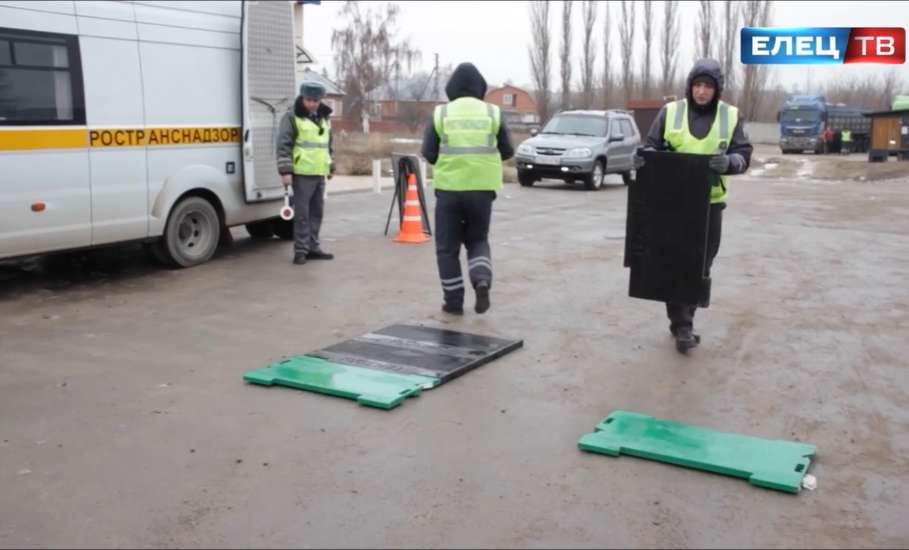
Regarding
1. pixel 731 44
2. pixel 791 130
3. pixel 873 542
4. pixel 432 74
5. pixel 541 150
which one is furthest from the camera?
pixel 432 74

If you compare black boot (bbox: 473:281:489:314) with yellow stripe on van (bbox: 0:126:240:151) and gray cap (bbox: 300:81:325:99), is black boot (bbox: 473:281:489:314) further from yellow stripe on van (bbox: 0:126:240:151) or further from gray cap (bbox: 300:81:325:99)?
yellow stripe on van (bbox: 0:126:240:151)

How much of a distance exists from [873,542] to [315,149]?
291 inches

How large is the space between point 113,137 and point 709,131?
215 inches

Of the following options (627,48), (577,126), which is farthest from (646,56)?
(577,126)

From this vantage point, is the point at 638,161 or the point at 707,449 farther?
the point at 638,161

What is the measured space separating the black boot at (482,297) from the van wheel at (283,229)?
4965mm

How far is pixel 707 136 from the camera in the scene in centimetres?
625

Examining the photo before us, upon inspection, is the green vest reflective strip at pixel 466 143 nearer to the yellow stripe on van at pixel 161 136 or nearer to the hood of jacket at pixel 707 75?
the hood of jacket at pixel 707 75

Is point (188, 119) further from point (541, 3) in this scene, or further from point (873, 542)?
point (541, 3)

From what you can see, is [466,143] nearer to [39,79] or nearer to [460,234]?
[460,234]

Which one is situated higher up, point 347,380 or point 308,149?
point 308,149

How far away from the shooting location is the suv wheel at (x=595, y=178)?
21.0 m

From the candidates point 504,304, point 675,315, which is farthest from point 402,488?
point 504,304

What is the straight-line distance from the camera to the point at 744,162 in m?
6.19
